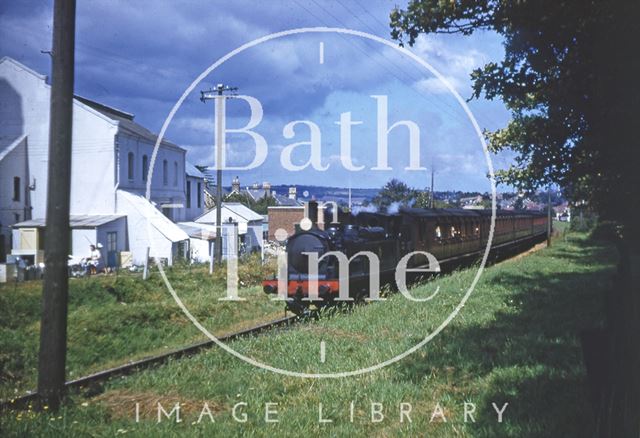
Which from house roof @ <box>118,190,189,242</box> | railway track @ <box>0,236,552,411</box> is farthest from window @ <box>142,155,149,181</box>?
railway track @ <box>0,236,552,411</box>

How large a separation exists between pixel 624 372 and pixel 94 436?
4437 millimetres

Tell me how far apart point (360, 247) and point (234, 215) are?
2944 mm

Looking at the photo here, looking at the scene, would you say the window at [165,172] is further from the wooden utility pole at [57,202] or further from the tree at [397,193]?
the tree at [397,193]

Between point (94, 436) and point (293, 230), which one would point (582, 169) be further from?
point (94, 436)

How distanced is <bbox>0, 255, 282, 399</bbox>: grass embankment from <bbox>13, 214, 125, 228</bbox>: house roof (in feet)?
3.90

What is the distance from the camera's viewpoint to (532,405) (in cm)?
512

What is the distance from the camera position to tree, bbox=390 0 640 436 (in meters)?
6.63

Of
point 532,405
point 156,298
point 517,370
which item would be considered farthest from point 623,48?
point 156,298

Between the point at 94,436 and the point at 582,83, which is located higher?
the point at 582,83

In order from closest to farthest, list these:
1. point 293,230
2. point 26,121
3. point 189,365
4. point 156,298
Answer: point 189,365 < point 26,121 < point 293,230 < point 156,298

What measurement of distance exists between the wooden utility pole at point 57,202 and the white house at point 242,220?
16.9ft

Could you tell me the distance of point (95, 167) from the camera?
9.30m

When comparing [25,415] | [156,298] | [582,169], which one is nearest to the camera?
[25,415]

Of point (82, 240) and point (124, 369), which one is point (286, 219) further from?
point (124, 369)
